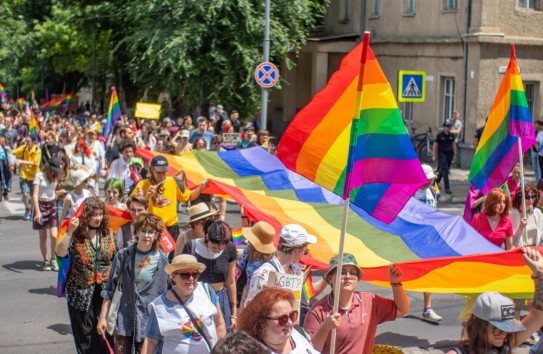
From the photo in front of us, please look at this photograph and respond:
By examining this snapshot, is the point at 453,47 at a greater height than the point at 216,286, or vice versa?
the point at 453,47

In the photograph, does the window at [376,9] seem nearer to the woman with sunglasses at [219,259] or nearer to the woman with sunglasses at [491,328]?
the woman with sunglasses at [219,259]

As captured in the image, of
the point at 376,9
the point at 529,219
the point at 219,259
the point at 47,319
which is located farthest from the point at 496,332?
the point at 376,9

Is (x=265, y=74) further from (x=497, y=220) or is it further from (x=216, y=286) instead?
(x=216, y=286)

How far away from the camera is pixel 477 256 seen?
24.9 ft

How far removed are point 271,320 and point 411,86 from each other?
1827 cm

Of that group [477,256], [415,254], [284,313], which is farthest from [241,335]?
[415,254]

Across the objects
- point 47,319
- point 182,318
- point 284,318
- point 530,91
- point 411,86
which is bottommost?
point 47,319

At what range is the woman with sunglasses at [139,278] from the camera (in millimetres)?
7941

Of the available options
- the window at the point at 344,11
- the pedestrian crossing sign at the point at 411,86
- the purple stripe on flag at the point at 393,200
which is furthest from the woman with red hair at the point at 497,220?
the window at the point at 344,11

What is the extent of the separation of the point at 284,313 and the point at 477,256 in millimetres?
2868

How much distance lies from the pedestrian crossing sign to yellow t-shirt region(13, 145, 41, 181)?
832 cm

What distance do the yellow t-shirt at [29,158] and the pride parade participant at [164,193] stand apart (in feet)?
24.0

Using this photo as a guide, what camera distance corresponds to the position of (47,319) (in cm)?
1115

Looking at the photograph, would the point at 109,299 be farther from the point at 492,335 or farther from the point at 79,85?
the point at 79,85
